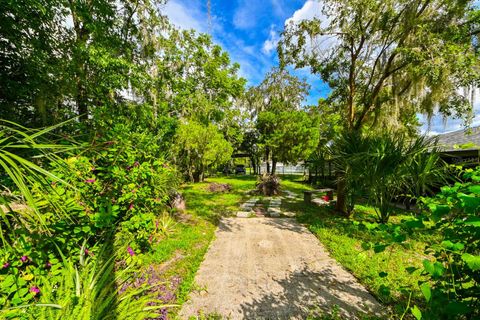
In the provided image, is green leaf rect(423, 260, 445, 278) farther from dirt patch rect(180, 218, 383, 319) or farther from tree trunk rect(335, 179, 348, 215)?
tree trunk rect(335, 179, 348, 215)

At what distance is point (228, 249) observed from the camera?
3961 mm

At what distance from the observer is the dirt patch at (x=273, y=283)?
7.71ft

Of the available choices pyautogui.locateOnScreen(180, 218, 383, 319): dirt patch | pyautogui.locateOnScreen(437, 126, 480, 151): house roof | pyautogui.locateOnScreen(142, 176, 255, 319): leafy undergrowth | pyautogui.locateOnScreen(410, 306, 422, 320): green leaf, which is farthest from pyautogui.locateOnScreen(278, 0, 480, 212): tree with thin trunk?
pyautogui.locateOnScreen(410, 306, 422, 320): green leaf

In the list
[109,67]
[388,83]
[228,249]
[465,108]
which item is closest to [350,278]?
[228,249]

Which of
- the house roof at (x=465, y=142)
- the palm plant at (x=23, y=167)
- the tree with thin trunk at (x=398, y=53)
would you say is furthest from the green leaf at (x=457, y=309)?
the tree with thin trunk at (x=398, y=53)

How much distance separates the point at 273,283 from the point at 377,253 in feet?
5.29

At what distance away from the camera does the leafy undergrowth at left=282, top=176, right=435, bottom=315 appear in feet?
4.63

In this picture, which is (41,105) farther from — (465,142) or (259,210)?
(465,142)

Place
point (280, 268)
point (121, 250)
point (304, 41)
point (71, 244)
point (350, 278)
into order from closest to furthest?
point (71, 244) → point (121, 250) → point (350, 278) → point (280, 268) → point (304, 41)

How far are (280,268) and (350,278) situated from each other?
1113mm

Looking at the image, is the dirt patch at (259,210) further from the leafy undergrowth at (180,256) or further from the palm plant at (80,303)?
the palm plant at (80,303)

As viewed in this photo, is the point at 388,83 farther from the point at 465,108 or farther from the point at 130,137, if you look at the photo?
the point at 130,137

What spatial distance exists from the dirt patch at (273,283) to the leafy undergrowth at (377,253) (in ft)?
0.75

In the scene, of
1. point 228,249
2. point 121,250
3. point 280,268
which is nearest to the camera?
point 121,250
